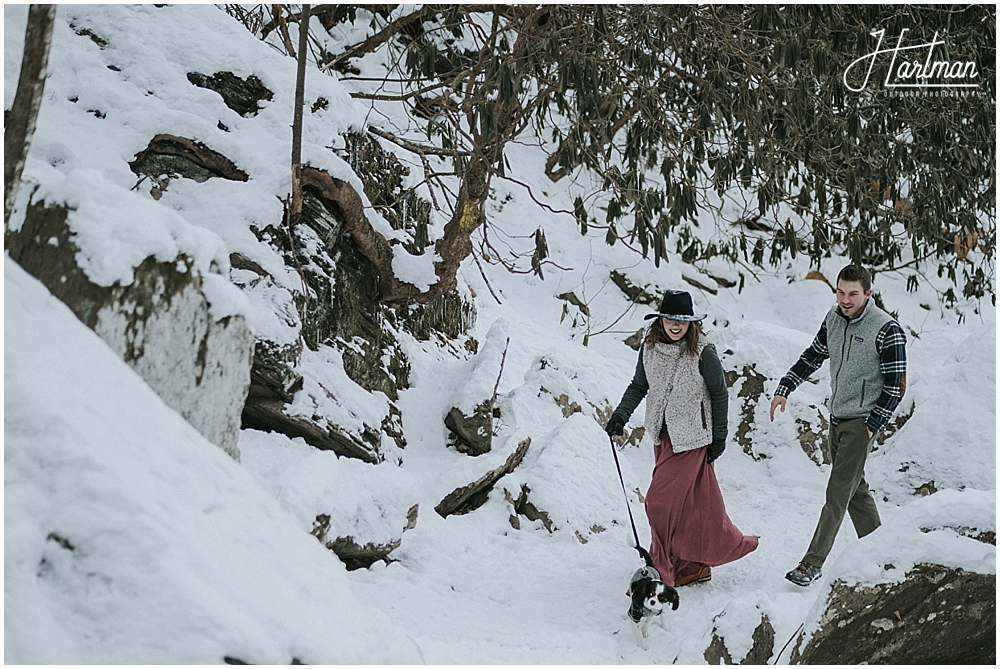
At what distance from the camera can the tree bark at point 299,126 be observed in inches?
178

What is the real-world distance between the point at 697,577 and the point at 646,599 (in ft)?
2.94

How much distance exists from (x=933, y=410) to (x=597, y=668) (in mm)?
4186

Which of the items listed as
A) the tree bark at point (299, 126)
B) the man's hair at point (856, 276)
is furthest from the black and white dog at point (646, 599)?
the tree bark at point (299, 126)

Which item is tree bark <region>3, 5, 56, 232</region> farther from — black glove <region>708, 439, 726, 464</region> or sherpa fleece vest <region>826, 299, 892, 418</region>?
sherpa fleece vest <region>826, 299, 892, 418</region>

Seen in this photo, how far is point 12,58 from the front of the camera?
14.7ft

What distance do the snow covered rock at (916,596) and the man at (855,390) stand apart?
117 centimetres

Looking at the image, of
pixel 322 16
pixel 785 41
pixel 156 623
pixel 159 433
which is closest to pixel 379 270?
pixel 785 41

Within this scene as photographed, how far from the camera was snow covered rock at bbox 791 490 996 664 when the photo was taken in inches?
107

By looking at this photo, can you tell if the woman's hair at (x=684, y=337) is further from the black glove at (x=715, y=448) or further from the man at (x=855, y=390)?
the man at (x=855, y=390)

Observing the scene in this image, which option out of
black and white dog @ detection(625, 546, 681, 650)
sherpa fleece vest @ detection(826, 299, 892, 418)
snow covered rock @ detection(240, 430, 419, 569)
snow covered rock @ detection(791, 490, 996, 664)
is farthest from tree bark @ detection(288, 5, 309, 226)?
snow covered rock @ detection(791, 490, 996, 664)

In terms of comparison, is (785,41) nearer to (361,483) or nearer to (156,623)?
(361,483)

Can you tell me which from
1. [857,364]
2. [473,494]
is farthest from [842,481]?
[473,494]

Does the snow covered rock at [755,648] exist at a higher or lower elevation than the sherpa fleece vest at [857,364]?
lower

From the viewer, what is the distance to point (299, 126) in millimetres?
4559
